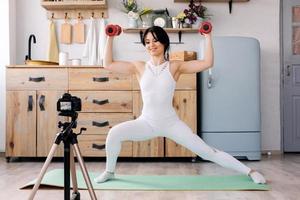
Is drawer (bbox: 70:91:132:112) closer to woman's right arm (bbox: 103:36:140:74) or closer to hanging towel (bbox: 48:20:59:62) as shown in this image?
hanging towel (bbox: 48:20:59:62)

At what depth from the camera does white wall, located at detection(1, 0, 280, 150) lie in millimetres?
4797

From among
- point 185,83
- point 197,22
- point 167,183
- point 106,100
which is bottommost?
point 167,183

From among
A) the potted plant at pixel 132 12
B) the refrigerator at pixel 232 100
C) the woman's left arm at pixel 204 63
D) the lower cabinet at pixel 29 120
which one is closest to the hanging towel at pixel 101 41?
the potted plant at pixel 132 12

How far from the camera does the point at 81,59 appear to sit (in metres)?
4.80

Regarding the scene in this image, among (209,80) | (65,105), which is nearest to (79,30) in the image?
(209,80)

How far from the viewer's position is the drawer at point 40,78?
4242 mm

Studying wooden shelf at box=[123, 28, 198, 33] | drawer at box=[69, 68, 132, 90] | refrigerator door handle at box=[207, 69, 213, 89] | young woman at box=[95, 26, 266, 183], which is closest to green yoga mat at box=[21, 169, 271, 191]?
young woman at box=[95, 26, 266, 183]

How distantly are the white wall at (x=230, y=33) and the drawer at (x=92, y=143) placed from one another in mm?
1038

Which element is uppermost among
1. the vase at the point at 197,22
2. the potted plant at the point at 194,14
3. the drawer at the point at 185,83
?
the potted plant at the point at 194,14

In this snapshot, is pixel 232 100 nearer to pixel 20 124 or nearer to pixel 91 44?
pixel 91 44

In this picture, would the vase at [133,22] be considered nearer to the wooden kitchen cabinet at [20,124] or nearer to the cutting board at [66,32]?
the cutting board at [66,32]

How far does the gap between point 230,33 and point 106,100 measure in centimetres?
160

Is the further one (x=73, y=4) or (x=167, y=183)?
(x=73, y=4)

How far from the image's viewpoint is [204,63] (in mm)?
2979
